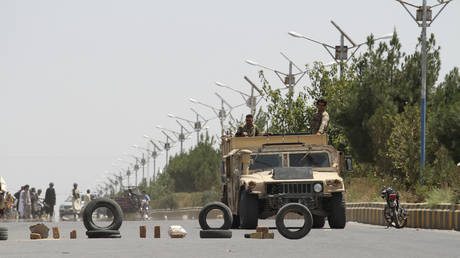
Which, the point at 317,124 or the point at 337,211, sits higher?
the point at 317,124

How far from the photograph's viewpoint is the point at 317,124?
24.2 metres

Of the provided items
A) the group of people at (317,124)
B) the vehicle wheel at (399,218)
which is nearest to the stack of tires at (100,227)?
the group of people at (317,124)

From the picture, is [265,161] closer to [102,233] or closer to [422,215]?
[102,233]

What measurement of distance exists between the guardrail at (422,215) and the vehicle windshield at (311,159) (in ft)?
10.9

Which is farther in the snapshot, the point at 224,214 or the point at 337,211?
the point at 337,211

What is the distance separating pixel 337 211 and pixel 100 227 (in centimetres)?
525

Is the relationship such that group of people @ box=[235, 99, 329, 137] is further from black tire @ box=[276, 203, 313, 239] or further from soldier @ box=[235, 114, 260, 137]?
black tire @ box=[276, 203, 313, 239]

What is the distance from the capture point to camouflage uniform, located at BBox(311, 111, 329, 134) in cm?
2391

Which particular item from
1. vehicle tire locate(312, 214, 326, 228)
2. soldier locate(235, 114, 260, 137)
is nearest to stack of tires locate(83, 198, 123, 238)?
soldier locate(235, 114, 260, 137)

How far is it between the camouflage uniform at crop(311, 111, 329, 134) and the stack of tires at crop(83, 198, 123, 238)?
5536 millimetres

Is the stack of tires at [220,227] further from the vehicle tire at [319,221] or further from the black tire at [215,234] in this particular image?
the vehicle tire at [319,221]

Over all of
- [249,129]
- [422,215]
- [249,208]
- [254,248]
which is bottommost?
[254,248]

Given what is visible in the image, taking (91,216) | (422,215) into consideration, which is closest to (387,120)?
(422,215)

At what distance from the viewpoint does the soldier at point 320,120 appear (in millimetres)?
23781
